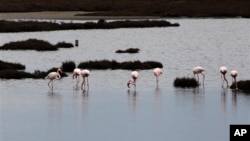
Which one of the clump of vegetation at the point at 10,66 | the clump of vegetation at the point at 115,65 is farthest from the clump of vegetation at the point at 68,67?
the clump of vegetation at the point at 10,66

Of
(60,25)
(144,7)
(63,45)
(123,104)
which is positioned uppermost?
(144,7)

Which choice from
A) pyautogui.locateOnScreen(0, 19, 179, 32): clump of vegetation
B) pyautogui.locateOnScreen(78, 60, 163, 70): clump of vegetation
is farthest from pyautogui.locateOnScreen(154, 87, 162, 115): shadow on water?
pyautogui.locateOnScreen(0, 19, 179, 32): clump of vegetation

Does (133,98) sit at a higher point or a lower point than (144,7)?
lower

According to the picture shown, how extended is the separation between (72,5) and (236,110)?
286ft

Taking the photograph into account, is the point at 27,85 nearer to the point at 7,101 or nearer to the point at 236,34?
the point at 7,101

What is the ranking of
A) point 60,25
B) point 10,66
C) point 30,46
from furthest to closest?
1. point 60,25
2. point 30,46
3. point 10,66

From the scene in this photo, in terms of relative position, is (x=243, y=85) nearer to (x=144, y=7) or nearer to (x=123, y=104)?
(x=123, y=104)

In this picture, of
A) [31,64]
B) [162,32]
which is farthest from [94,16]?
[31,64]

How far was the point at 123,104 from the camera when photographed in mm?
30281

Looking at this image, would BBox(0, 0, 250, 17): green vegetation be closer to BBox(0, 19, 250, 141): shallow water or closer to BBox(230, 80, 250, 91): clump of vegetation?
BBox(0, 19, 250, 141): shallow water

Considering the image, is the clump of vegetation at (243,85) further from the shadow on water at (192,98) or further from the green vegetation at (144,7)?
the green vegetation at (144,7)

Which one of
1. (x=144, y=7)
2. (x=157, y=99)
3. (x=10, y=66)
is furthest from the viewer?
(x=144, y=7)

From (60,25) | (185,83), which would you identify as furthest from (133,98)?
(60,25)

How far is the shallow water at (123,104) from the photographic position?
977 inches
